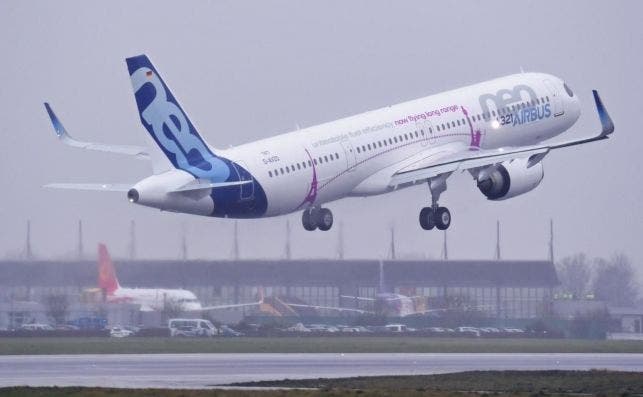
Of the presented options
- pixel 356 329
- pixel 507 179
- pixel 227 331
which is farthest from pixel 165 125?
pixel 356 329

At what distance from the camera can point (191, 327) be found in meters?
138

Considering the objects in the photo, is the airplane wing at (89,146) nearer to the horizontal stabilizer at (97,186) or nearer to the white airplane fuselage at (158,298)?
the horizontal stabilizer at (97,186)

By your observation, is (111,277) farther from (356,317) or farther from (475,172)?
(475,172)

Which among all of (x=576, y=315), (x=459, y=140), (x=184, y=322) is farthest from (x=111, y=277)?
(x=459, y=140)

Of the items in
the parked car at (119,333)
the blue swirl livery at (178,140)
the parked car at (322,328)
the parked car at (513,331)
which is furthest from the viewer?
the parked car at (513,331)

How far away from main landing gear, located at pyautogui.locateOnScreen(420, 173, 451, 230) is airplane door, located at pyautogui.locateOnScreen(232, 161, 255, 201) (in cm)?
1356

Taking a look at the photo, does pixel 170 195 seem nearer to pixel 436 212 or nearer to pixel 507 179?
pixel 436 212

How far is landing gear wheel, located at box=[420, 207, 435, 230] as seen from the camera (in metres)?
103

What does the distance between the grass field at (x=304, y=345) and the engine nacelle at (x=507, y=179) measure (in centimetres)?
1514

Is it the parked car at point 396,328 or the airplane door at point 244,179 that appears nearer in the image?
the airplane door at point 244,179

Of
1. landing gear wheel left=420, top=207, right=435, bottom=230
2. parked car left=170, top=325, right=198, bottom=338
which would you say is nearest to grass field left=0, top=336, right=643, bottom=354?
parked car left=170, top=325, right=198, bottom=338

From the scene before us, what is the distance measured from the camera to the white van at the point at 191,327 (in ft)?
443

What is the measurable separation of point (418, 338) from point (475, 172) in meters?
32.4

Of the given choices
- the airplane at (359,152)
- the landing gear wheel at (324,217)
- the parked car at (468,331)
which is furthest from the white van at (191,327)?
the landing gear wheel at (324,217)
